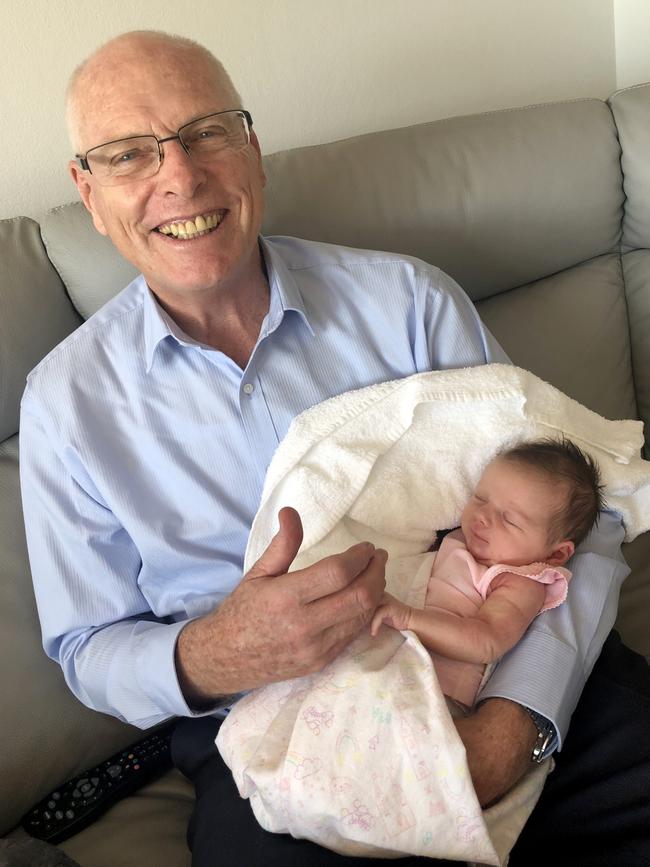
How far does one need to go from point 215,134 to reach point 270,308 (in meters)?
0.29

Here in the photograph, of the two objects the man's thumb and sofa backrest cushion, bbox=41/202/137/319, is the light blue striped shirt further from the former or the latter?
the man's thumb

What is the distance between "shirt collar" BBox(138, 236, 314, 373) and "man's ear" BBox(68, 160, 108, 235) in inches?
4.3

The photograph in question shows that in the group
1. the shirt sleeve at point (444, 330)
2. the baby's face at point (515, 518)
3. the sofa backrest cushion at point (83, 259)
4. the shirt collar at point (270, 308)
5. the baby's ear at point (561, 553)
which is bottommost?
the baby's ear at point (561, 553)

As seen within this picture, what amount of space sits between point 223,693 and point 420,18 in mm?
1642

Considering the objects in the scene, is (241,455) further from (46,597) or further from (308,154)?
(308,154)

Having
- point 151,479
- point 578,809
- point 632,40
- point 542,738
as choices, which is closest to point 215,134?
point 151,479

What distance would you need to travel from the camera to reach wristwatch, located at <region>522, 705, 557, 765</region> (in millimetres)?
1096

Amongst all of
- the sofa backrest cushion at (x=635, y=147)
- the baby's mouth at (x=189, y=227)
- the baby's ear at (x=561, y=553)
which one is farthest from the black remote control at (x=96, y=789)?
the sofa backrest cushion at (x=635, y=147)

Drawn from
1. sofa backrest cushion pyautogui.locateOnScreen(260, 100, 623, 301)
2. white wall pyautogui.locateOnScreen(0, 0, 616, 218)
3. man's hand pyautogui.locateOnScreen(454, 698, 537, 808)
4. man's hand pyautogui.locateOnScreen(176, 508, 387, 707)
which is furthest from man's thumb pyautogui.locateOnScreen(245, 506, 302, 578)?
white wall pyautogui.locateOnScreen(0, 0, 616, 218)

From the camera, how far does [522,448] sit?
1286mm

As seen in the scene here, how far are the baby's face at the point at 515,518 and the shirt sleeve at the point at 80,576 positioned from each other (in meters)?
0.49

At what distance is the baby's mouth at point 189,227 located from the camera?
1.23m

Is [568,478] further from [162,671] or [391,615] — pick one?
[162,671]

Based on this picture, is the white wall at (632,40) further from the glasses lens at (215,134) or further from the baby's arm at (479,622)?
the baby's arm at (479,622)
